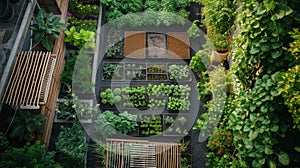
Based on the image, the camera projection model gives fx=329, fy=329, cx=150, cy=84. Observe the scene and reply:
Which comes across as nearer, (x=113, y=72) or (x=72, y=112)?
(x=72, y=112)

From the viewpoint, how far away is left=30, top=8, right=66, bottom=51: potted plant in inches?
278

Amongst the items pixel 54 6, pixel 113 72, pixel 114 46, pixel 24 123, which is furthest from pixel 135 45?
pixel 24 123

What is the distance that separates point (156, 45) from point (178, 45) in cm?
58

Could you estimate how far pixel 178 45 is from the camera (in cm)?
866

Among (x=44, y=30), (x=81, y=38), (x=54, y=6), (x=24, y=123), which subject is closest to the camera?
(x=24, y=123)

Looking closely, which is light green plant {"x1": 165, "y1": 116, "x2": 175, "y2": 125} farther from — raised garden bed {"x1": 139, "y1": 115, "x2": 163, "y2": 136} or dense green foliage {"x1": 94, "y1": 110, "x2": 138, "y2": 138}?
dense green foliage {"x1": 94, "y1": 110, "x2": 138, "y2": 138}

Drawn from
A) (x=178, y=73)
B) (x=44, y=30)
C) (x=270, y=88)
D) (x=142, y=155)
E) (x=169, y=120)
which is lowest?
(x=142, y=155)

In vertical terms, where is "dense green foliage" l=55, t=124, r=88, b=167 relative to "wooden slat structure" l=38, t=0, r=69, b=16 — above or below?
below

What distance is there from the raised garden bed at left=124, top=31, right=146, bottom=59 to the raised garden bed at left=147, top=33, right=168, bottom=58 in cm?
16

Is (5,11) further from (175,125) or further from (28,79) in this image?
(175,125)

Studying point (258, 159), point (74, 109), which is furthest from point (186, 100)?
point (258, 159)

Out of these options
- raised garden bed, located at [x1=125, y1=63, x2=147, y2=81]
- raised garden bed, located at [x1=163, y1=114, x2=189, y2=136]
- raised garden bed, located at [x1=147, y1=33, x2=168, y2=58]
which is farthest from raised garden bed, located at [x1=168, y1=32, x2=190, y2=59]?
raised garden bed, located at [x1=163, y1=114, x2=189, y2=136]

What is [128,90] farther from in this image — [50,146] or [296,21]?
[296,21]

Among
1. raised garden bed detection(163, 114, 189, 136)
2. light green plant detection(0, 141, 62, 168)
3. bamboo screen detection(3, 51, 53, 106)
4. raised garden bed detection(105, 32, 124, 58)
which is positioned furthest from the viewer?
raised garden bed detection(105, 32, 124, 58)
